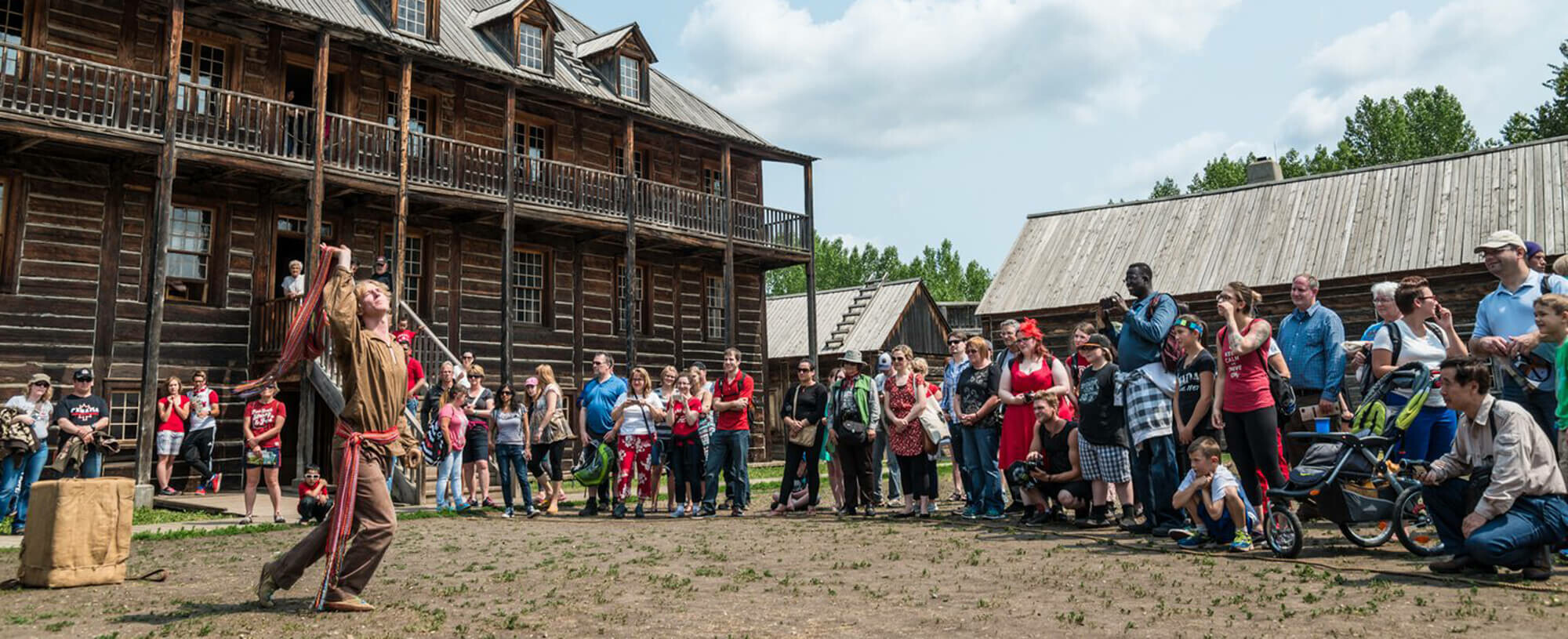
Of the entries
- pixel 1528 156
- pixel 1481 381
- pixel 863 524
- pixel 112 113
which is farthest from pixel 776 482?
pixel 1528 156

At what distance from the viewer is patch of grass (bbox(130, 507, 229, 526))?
12.0 meters

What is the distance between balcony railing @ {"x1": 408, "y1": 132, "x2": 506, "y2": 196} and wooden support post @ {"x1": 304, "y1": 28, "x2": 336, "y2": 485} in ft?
5.67

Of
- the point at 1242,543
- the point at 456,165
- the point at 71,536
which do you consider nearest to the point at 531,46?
the point at 456,165

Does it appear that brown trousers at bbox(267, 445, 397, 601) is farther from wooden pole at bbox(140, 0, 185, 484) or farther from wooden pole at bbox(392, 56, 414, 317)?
wooden pole at bbox(392, 56, 414, 317)

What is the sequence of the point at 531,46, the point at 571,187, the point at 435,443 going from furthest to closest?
the point at 531,46, the point at 571,187, the point at 435,443

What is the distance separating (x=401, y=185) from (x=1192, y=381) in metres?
14.5

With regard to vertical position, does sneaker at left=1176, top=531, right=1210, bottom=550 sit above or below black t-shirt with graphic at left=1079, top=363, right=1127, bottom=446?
below

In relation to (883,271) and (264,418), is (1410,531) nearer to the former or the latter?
(264,418)

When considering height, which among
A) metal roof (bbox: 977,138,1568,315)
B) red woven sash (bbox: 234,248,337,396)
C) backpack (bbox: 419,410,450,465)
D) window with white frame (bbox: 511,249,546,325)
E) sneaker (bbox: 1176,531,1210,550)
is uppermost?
metal roof (bbox: 977,138,1568,315)

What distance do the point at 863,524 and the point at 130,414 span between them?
42.9 ft

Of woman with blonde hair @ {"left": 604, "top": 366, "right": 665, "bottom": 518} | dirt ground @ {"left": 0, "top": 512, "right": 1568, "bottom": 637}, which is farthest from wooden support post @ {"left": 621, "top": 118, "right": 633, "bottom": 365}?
dirt ground @ {"left": 0, "top": 512, "right": 1568, "bottom": 637}

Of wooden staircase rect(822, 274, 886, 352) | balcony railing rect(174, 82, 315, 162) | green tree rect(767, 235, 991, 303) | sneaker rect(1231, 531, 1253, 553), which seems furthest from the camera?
green tree rect(767, 235, 991, 303)

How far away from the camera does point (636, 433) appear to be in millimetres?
11562

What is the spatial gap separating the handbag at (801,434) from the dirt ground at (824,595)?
2710mm
